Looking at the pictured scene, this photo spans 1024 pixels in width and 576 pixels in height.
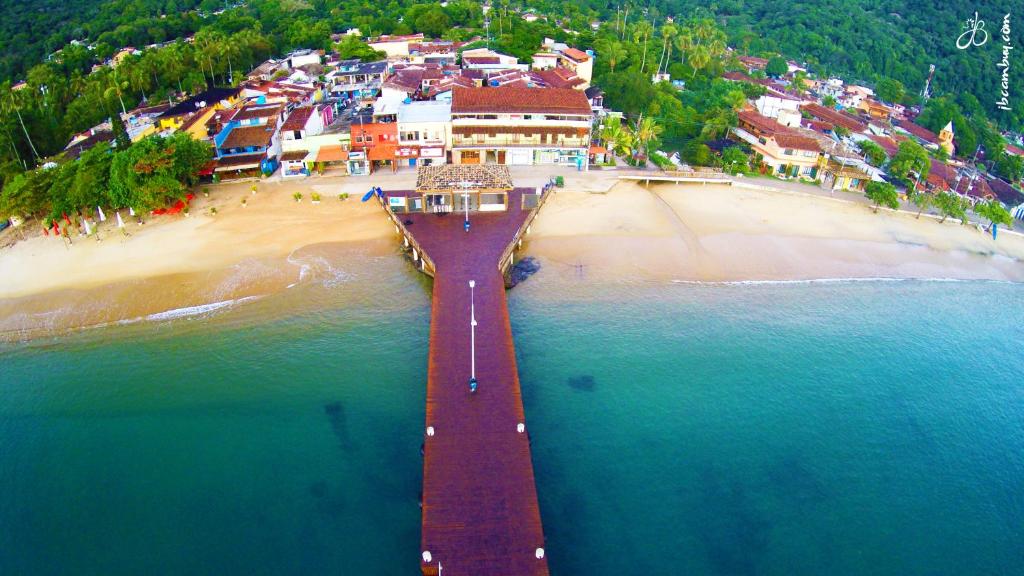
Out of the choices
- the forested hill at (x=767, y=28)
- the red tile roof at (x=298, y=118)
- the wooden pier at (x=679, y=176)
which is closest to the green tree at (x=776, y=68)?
the forested hill at (x=767, y=28)

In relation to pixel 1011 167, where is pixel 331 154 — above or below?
above

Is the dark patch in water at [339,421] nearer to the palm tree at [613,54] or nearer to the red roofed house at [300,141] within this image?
the red roofed house at [300,141]

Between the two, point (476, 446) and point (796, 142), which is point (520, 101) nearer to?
point (796, 142)

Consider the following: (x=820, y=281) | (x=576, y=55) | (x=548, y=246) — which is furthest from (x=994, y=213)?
(x=576, y=55)

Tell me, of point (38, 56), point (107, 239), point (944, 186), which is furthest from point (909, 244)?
point (38, 56)

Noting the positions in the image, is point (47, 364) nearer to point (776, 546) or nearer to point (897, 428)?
point (776, 546)

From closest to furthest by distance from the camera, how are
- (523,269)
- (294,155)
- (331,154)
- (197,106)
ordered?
(523,269) < (331,154) < (294,155) < (197,106)
